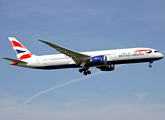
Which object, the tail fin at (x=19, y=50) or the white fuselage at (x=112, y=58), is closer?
the white fuselage at (x=112, y=58)

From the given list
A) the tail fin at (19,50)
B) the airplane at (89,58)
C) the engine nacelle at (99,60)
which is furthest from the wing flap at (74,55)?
the tail fin at (19,50)

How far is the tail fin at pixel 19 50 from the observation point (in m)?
52.3

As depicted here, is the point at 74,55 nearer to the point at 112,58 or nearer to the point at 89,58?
the point at 89,58

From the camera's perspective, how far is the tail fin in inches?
2061

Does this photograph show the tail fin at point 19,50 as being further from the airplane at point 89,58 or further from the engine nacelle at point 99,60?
the engine nacelle at point 99,60

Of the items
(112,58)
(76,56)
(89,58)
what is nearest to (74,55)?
(76,56)

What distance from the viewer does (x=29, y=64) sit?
165 ft

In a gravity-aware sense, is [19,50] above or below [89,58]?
above

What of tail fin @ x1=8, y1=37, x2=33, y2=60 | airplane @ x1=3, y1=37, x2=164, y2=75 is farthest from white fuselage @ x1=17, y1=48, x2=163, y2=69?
tail fin @ x1=8, y1=37, x2=33, y2=60

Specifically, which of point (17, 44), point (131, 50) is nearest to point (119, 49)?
point (131, 50)

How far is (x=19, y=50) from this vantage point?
53.4m

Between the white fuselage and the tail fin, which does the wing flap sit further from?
the tail fin

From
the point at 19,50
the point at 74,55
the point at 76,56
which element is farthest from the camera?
the point at 19,50

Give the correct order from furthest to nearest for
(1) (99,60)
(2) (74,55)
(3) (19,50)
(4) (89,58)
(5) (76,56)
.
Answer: (3) (19,50), (4) (89,58), (5) (76,56), (2) (74,55), (1) (99,60)
